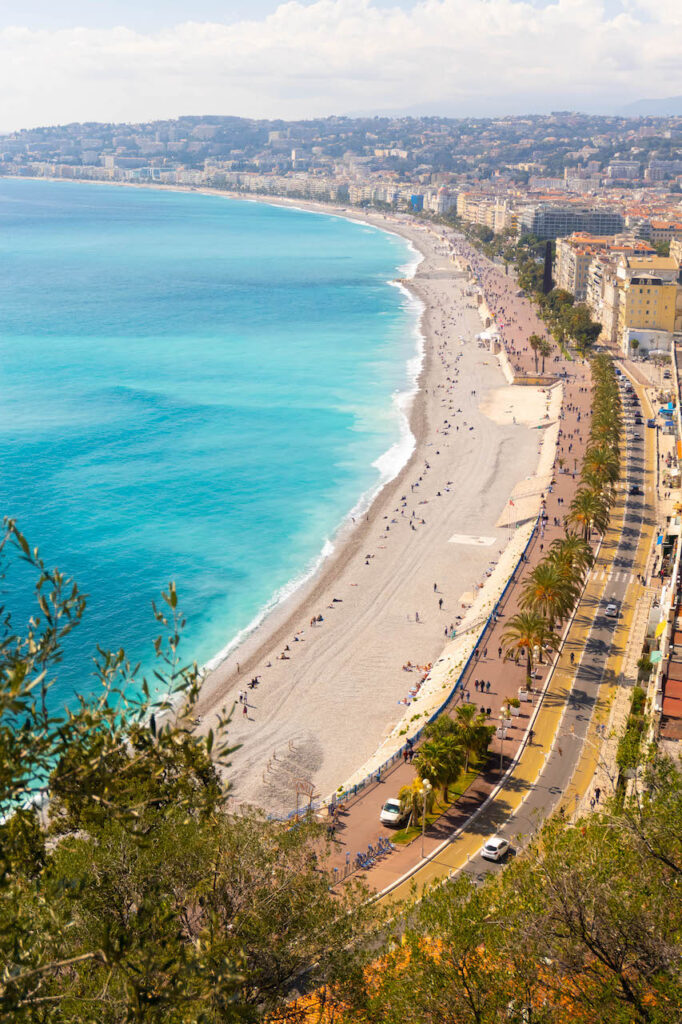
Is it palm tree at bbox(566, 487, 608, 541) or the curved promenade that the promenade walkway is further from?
palm tree at bbox(566, 487, 608, 541)

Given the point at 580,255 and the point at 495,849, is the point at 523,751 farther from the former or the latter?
the point at 580,255

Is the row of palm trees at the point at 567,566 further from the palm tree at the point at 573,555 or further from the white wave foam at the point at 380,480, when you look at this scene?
the white wave foam at the point at 380,480

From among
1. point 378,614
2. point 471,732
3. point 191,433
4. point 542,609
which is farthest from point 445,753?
point 191,433

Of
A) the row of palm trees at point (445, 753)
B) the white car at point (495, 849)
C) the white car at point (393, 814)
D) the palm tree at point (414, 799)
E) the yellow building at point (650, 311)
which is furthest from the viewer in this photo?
the yellow building at point (650, 311)

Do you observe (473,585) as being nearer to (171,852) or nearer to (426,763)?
(426,763)

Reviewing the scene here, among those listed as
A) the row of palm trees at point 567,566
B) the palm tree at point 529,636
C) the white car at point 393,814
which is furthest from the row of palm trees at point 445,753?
the row of palm trees at point 567,566

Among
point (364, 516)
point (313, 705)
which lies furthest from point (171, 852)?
point (364, 516)
